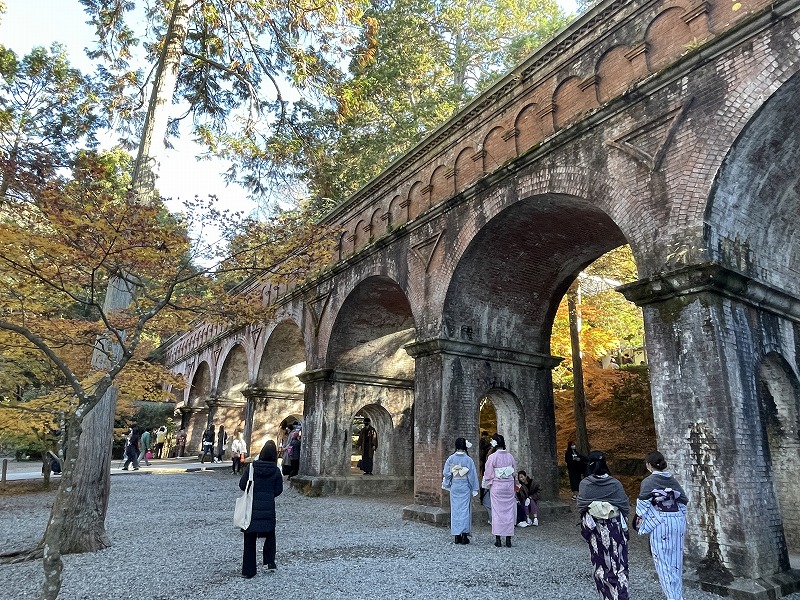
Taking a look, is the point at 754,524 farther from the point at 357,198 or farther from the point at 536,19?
the point at 536,19

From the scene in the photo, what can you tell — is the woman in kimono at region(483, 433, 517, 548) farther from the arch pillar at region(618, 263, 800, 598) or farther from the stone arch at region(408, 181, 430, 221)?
the stone arch at region(408, 181, 430, 221)

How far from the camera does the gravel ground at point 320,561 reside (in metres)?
5.25

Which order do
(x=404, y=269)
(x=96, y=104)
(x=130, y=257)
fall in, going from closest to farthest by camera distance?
(x=130, y=257) → (x=96, y=104) → (x=404, y=269)

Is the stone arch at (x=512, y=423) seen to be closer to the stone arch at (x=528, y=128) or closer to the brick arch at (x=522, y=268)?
the brick arch at (x=522, y=268)

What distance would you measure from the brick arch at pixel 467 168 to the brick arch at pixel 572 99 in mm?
2062

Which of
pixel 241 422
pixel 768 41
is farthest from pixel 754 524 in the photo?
pixel 241 422

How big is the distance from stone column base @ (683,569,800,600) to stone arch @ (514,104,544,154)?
7.08 metres

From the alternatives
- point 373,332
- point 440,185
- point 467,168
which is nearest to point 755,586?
point 467,168

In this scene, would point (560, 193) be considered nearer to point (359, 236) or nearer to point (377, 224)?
point (377, 224)

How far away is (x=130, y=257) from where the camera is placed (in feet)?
23.1

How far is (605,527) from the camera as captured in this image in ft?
15.3

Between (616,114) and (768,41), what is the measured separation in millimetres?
2034

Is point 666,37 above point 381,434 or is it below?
above

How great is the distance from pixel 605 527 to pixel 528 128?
7411 millimetres
